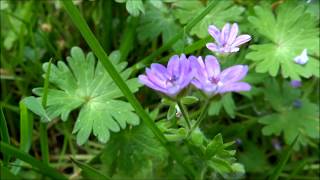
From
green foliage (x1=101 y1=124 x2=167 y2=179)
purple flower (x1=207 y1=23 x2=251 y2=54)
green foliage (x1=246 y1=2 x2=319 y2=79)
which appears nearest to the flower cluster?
purple flower (x1=207 y1=23 x2=251 y2=54)

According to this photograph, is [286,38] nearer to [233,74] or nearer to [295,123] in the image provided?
[295,123]

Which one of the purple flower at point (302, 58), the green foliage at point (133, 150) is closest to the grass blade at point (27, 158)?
the green foliage at point (133, 150)

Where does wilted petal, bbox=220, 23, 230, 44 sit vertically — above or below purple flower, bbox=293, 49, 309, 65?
above

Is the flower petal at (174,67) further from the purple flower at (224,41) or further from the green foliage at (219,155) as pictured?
the green foliage at (219,155)

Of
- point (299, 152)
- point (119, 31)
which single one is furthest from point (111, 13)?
point (299, 152)

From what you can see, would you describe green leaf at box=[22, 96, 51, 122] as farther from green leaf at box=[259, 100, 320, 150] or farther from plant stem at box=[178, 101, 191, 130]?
green leaf at box=[259, 100, 320, 150]

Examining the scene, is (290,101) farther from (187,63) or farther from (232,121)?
(187,63)

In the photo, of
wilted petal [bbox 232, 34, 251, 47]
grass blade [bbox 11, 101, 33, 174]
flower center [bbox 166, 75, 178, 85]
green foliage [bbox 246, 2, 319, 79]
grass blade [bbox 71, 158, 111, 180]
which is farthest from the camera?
green foliage [bbox 246, 2, 319, 79]

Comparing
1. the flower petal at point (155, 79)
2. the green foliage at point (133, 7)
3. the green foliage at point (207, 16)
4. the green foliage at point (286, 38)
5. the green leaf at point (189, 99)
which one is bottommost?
A: the green foliage at point (286, 38)
